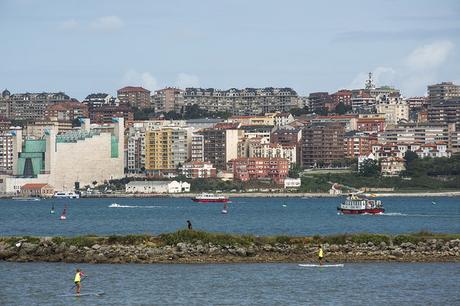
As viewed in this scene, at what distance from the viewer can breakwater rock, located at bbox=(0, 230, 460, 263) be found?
45062 millimetres

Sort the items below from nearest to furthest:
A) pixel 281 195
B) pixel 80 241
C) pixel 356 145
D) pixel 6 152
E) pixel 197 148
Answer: pixel 80 241, pixel 281 195, pixel 197 148, pixel 356 145, pixel 6 152

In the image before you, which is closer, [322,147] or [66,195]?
[66,195]

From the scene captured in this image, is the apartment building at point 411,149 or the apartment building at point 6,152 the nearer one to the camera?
the apartment building at point 411,149

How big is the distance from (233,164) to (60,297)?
138 meters

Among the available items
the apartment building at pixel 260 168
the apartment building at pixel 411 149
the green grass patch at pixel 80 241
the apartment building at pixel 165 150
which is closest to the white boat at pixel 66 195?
the apartment building at pixel 165 150

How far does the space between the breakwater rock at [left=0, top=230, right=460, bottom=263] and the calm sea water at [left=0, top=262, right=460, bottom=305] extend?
3.16ft

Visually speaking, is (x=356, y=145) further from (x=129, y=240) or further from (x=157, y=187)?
(x=129, y=240)

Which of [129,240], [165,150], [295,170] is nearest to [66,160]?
[165,150]

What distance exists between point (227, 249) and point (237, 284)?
573 centimetres

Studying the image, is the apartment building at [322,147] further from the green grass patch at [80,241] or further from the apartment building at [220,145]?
the green grass patch at [80,241]

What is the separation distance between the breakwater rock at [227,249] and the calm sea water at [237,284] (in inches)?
38.0

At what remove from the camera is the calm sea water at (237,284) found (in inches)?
1451

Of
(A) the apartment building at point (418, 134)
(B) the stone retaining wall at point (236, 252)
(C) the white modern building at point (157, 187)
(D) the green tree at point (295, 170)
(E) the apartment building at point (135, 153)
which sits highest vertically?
(A) the apartment building at point (418, 134)

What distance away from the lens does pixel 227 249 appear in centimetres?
4541
